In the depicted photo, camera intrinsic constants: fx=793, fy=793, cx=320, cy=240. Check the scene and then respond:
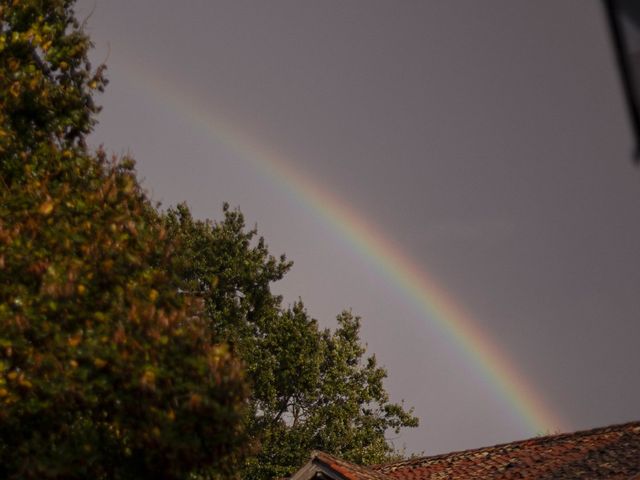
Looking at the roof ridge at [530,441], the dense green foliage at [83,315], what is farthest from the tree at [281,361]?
the dense green foliage at [83,315]

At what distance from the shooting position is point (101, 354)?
10805 mm

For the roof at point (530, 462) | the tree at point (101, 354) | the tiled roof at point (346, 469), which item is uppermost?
the roof at point (530, 462)

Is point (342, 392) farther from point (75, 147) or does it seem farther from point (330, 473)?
point (75, 147)

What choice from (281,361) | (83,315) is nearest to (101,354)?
(83,315)

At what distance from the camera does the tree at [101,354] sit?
10.8 meters

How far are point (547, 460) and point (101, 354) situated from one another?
18.4 m

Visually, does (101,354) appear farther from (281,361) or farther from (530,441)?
(281,361)

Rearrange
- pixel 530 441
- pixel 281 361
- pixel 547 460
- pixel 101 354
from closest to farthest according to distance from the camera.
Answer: pixel 101 354 → pixel 547 460 → pixel 530 441 → pixel 281 361

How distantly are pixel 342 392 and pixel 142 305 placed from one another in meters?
34.3

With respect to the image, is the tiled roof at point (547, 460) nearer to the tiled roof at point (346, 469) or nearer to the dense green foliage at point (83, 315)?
the tiled roof at point (346, 469)

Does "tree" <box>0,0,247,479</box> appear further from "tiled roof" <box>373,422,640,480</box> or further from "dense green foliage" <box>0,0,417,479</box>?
"tiled roof" <box>373,422,640,480</box>

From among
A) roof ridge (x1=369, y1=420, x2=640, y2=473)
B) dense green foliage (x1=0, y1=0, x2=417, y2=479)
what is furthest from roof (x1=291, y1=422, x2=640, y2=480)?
dense green foliage (x1=0, y1=0, x2=417, y2=479)

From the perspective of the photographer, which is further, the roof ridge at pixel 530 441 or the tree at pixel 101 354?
the roof ridge at pixel 530 441

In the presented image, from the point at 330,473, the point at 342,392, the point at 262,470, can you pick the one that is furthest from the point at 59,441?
the point at 342,392
